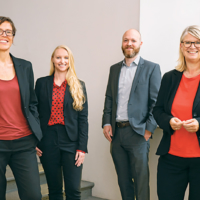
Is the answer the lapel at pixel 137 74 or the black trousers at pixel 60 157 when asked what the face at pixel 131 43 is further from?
the black trousers at pixel 60 157

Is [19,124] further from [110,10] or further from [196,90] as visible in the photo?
[110,10]

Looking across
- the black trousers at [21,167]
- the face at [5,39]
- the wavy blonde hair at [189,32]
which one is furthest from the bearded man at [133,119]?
the face at [5,39]

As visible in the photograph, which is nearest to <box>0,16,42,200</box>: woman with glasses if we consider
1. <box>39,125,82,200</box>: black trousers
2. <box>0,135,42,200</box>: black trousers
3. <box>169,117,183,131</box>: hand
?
<box>0,135,42,200</box>: black trousers

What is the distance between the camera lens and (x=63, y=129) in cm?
251

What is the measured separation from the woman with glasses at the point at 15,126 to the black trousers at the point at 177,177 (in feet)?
3.03

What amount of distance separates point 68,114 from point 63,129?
140mm

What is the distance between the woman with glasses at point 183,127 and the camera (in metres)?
1.84

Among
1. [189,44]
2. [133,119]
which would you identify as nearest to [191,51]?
[189,44]

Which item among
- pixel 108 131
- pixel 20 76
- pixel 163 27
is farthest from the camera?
pixel 163 27

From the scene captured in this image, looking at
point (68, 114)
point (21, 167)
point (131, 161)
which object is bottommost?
point (131, 161)

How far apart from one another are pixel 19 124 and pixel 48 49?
2.37 metres

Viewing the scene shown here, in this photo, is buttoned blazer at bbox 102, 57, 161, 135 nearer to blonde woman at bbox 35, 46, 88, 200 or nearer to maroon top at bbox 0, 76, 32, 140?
blonde woman at bbox 35, 46, 88, 200

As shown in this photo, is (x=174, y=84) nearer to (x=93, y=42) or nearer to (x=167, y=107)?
(x=167, y=107)

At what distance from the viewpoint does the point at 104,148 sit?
3.74 m
